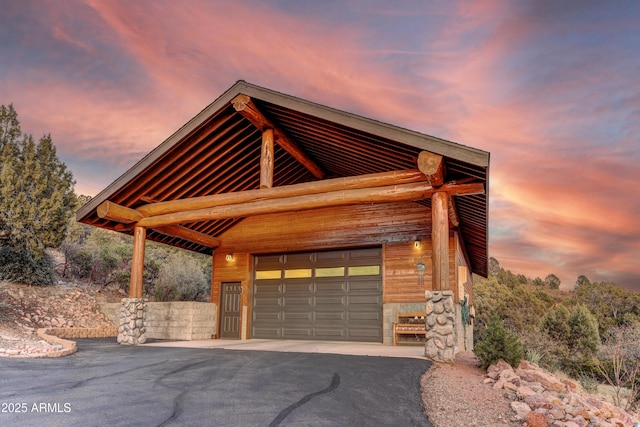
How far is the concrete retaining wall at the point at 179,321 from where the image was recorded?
1159cm

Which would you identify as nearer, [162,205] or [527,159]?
[162,205]

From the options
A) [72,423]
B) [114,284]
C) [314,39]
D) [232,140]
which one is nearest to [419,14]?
[314,39]

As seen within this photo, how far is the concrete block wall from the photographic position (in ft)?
34.1

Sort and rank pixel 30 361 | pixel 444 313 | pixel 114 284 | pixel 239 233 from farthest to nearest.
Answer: pixel 114 284
pixel 239 233
pixel 444 313
pixel 30 361

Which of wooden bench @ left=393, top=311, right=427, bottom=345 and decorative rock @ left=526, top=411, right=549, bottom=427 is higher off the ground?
wooden bench @ left=393, top=311, right=427, bottom=345

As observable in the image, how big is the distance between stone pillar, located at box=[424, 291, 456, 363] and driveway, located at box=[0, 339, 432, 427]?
39cm

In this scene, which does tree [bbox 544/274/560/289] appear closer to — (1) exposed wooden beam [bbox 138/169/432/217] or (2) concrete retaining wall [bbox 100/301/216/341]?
(2) concrete retaining wall [bbox 100/301/216/341]

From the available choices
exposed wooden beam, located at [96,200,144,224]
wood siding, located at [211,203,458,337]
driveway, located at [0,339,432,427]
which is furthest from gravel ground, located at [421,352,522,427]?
exposed wooden beam, located at [96,200,144,224]

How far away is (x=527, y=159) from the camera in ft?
45.4

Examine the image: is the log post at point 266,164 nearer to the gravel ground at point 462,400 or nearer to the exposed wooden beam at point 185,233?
the exposed wooden beam at point 185,233

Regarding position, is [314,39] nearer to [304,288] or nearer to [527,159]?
[304,288]

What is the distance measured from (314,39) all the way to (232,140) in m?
3.86

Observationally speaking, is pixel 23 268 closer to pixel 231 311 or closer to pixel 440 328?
pixel 231 311

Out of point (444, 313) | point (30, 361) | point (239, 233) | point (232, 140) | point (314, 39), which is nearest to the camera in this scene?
point (30, 361)
